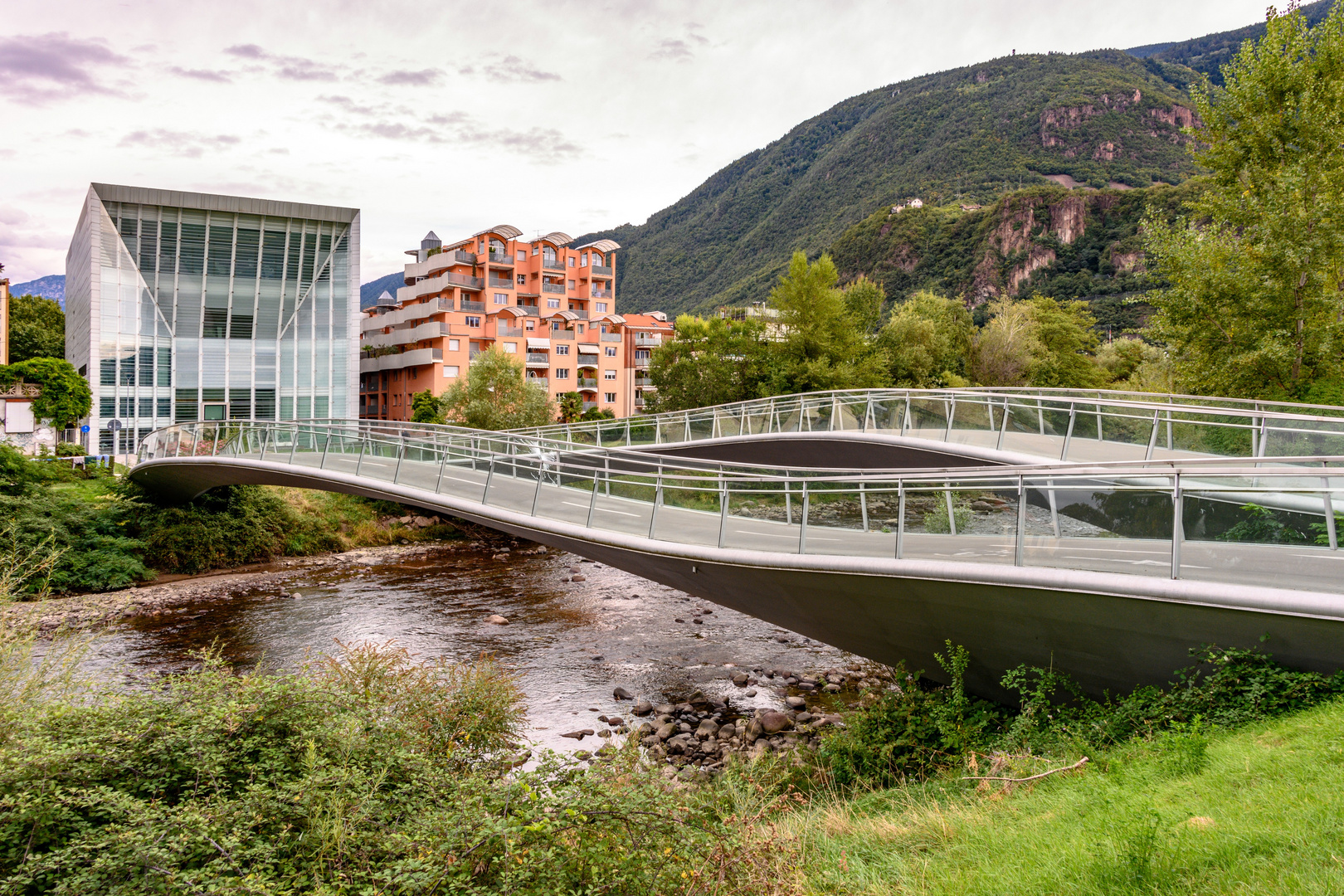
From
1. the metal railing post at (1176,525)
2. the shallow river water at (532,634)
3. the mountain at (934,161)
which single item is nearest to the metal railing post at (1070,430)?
the shallow river water at (532,634)

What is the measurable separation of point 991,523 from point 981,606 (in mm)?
808

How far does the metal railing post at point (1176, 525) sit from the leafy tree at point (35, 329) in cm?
6601

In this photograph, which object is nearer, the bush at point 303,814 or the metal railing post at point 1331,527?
the bush at point 303,814

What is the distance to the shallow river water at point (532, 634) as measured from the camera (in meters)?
13.3

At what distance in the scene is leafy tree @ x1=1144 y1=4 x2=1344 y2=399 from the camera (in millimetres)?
13633

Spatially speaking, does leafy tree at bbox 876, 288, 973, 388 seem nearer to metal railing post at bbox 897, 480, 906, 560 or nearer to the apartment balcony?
the apartment balcony

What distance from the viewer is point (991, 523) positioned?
7477 millimetres

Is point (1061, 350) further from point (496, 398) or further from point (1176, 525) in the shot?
point (1176, 525)

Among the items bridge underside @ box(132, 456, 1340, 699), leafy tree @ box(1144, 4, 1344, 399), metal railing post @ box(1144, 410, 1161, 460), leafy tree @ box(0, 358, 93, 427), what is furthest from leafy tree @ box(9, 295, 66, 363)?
leafy tree @ box(1144, 4, 1344, 399)

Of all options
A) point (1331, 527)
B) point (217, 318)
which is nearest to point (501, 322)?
point (217, 318)

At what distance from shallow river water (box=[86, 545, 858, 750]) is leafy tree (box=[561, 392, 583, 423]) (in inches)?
1180

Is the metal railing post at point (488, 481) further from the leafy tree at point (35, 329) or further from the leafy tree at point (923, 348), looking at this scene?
the leafy tree at point (35, 329)

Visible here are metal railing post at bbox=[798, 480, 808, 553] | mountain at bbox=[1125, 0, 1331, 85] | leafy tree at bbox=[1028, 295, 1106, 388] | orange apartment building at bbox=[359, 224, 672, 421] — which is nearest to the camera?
metal railing post at bbox=[798, 480, 808, 553]

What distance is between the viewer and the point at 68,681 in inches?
296
